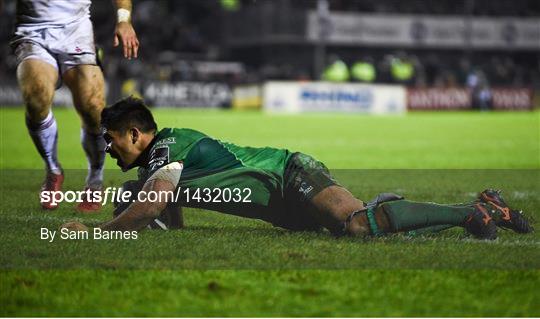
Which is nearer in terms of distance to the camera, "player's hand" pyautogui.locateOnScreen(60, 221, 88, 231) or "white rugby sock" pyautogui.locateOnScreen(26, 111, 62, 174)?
"player's hand" pyautogui.locateOnScreen(60, 221, 88, 231)

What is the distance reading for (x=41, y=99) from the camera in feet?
23.7

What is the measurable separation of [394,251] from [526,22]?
45.9 meters

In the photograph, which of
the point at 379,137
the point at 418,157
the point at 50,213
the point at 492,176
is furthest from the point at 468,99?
the point at 50,213

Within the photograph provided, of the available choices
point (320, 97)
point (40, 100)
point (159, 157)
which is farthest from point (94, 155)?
point (320, 97)

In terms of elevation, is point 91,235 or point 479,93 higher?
point 91,235

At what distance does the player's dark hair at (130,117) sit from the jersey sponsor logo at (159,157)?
0.22m

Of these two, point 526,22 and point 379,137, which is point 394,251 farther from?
point 526,22

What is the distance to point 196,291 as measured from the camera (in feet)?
14.6

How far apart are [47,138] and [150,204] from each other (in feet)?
8.26

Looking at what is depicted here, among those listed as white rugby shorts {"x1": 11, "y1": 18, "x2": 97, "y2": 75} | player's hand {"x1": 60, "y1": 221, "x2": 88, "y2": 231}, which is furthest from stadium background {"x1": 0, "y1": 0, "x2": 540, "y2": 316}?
white rugby shorts {"x1": 11, "y1": 18, "x2": 97, "y2": 75}

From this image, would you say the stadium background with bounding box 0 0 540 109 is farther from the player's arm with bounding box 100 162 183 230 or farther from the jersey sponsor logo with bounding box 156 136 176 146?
the player's arm with bounding box 100 162 183 230

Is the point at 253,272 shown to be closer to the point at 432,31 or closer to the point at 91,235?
the point at 91,235

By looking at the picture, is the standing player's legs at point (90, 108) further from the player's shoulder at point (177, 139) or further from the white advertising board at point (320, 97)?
the white advertising board at point (320, 97)

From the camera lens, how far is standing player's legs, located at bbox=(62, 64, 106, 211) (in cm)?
734
